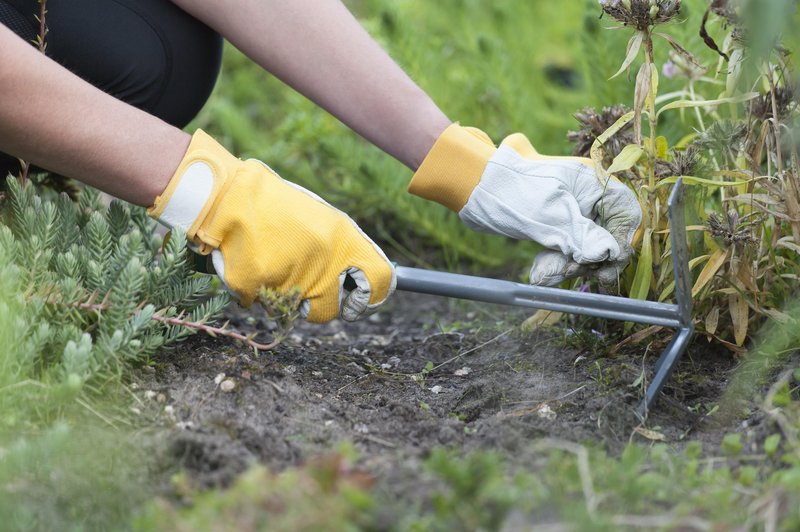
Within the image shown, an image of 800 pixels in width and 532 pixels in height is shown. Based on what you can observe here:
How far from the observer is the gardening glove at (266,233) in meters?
1.31

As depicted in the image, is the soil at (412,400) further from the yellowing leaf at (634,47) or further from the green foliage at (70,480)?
the yellowing leaf at (634,47)

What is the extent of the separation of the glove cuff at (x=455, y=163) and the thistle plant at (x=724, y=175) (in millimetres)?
187

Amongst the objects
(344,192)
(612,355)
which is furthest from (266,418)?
(344,192)

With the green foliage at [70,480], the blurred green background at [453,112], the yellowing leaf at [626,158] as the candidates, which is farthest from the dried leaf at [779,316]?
the green foliage at [70,480]

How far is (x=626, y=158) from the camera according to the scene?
4.28 feet

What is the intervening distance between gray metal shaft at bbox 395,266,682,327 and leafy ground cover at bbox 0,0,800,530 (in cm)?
11

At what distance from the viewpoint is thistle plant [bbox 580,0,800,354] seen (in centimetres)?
128

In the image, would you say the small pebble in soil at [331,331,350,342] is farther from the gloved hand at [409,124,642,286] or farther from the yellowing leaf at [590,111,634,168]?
the yellowing leaf at [590,111,634,168]

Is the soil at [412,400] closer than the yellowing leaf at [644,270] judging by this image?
Yes

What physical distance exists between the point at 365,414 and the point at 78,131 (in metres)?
0.61

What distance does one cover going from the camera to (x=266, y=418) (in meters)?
1.21

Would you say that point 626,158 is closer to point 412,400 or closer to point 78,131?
point 412,400

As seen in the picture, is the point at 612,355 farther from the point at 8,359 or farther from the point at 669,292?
the point at 8,359

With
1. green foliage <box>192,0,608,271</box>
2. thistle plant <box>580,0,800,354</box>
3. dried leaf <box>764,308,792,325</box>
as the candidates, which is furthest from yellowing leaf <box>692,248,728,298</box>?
green foliage <box>192,0,608,271</box>
